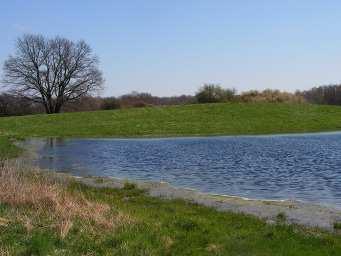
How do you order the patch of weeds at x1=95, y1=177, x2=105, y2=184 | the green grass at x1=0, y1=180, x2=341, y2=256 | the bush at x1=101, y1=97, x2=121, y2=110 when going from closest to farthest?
the green grass at x1=0, y1=180, x2=341, y2=256, the patch of weeds at x1=95, y1=177, x2=105, y2=184, the bush at x1=101, y1=97, x2=121, y2=110

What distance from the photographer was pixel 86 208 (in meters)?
11.1

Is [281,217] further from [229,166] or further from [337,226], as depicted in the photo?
[229,166]

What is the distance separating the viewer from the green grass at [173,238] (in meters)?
8.74

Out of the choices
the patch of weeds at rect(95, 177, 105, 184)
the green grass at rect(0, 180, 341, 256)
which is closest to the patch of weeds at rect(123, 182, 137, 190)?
the patch of weeds at rect(95, 177, 105, 184)

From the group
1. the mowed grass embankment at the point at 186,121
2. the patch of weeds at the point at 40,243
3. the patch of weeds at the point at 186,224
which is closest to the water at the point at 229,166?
the patch of weeds at the point at 186,224

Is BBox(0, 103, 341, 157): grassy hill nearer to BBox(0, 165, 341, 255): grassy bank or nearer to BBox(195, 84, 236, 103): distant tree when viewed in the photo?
BBox(195, 84, 236, 103): distant tree

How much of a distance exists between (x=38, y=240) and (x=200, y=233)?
306 cm

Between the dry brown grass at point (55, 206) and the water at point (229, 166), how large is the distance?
6.83 meters

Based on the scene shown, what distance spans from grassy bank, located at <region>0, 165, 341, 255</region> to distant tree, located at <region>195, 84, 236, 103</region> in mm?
65379

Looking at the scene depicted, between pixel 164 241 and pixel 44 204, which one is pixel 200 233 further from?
pixel 44 204

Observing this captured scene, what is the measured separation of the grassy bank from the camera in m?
8.88

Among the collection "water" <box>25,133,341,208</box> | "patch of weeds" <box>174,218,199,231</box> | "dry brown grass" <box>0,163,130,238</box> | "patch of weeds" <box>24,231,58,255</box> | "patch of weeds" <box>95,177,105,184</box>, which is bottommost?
"water" <box>25,133,341,208</box>

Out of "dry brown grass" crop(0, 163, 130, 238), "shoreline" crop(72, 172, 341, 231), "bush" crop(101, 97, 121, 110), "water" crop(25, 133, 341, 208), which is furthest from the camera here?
"bush" crop(101, 97, 121, 110)

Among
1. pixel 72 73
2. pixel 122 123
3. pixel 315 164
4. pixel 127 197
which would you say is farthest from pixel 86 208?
pixel 72 73
